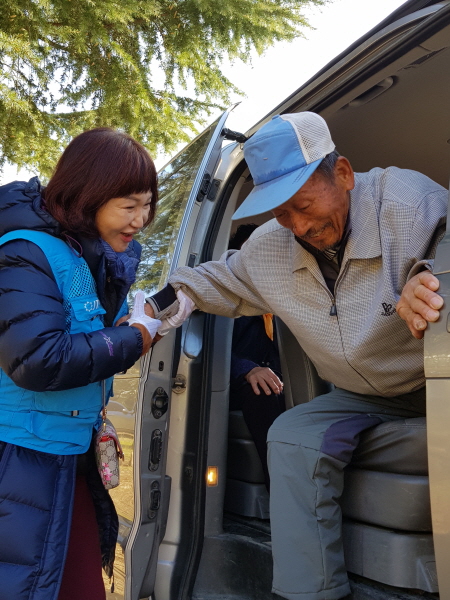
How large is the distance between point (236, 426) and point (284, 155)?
53.3 inches

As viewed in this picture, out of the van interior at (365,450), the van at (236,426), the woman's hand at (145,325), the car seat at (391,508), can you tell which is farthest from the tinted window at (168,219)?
the car seat at (391,508)

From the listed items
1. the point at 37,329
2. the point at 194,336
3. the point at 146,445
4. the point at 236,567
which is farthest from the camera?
the point at 194,336

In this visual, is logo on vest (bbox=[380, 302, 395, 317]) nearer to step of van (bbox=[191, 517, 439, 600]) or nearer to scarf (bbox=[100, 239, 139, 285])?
scarf (bbox=[100, 239, 139, 285])

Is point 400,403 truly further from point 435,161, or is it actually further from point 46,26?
point 46,26

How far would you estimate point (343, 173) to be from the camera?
196 centimetres

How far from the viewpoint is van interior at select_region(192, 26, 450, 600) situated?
1.67 m

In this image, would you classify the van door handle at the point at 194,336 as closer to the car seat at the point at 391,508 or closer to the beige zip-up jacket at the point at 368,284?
the beige zip-up jacket at the point at 368,284

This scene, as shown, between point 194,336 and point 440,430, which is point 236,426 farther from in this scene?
point 440,430

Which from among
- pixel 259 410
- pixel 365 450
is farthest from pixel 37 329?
pixel 259 410

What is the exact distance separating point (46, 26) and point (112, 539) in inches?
171

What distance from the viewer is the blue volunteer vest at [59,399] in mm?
1574

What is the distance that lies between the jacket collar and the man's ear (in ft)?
0.17

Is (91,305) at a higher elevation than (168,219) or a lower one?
lower

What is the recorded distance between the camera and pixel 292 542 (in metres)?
1.69
